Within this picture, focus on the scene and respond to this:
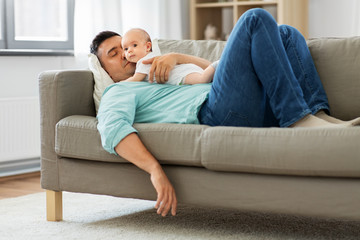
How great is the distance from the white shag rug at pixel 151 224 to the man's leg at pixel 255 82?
41cm

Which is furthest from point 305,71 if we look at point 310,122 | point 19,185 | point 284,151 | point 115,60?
point 19,185

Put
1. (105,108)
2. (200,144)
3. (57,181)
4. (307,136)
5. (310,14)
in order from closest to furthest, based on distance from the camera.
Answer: (307,136)
(200,144)
(105,108)
(57,181)
(310,14)

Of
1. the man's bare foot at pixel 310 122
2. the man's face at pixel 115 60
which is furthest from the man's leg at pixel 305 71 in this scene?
the man's face at pixel 115 60

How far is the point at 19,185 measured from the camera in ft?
10.9

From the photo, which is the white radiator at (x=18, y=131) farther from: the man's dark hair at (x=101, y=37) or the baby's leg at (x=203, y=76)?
the baby's leg at (x=203, y=76)

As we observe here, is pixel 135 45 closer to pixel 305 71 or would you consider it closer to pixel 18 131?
pixel 305 71

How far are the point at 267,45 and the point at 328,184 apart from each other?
535mm

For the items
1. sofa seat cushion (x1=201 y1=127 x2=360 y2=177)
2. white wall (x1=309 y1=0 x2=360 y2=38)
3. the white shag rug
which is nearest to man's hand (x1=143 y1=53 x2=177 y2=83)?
sofa seat cushion (x1=201 y1=127 x2=360 y2=177)

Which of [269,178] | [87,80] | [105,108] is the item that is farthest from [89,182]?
[269,178]

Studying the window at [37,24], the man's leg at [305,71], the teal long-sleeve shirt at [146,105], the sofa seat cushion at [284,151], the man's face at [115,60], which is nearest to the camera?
the sofa seat cushion at [284,151]

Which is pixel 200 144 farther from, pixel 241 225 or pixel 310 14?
pixel 310 14

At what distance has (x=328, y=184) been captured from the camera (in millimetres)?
1820

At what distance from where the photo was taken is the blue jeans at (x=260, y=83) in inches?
79.7

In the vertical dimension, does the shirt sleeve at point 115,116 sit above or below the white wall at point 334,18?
below
